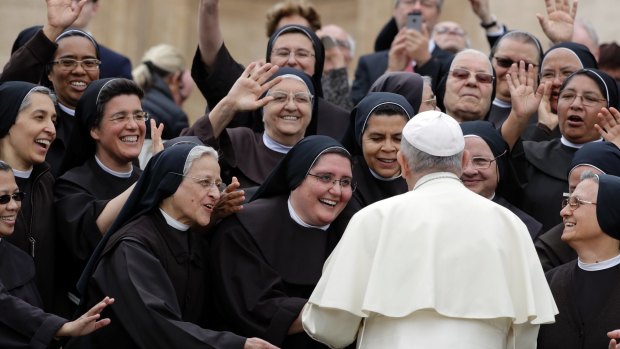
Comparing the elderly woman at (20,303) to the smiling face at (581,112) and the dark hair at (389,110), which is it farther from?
the smiling face at (581,112)

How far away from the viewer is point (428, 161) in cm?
768

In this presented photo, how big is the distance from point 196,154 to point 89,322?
1.18m

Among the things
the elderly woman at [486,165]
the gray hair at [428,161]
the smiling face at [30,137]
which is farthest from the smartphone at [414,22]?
the gray hair at [428,161]

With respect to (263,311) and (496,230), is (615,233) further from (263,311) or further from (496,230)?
(263,311)

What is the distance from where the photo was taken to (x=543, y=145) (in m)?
10.4

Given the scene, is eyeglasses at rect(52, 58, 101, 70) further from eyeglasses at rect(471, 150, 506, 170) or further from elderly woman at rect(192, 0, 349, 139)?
eyeglasses at rect(471, 150, 506, 170)

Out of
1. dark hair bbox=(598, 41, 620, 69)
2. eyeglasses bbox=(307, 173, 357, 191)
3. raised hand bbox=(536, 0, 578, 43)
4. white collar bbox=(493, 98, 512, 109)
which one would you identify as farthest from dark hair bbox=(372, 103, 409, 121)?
dark hair bbox=(598, 41, 620, 69)

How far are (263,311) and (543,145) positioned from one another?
277 cm

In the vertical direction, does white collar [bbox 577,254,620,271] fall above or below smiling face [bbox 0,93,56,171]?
below

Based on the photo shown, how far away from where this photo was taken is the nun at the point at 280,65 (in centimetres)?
1051

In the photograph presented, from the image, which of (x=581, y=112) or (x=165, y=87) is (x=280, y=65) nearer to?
(x=581, y=112)

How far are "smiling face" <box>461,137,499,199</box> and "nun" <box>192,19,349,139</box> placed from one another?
1.22 m

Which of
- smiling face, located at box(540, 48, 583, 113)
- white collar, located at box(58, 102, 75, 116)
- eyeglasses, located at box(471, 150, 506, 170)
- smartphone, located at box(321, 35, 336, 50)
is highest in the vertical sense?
smartphone, located at box(321, 35, 336, 50)

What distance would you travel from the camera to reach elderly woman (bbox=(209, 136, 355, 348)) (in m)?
8.61
